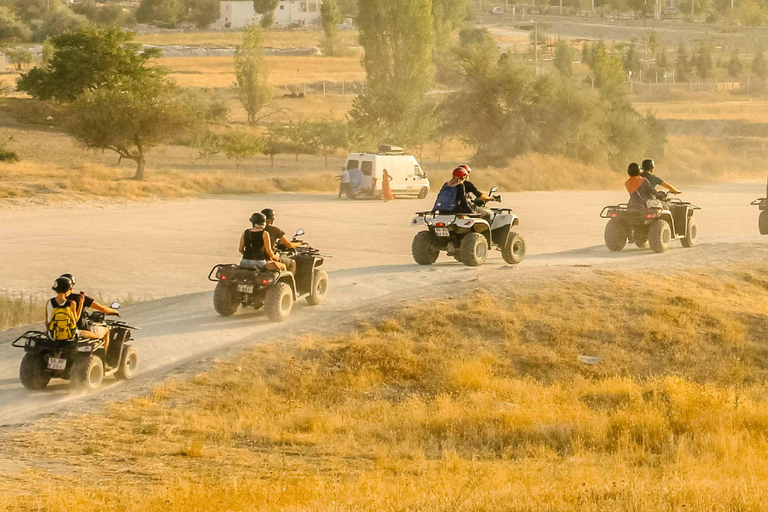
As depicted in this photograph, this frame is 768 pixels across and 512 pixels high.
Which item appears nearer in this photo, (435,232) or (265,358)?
(265,358)

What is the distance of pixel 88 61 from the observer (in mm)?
68812

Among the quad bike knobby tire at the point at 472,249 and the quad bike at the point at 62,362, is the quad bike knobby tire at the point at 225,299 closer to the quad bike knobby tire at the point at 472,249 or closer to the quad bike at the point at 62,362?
the quad bike at the point at 62,362

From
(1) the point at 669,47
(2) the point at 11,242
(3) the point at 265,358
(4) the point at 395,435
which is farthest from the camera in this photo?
(1) the point at 669,47

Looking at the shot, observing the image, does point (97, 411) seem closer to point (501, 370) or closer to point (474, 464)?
point (474, 464)

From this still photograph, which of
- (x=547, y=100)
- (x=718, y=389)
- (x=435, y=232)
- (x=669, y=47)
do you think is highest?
(x=669, y=47)

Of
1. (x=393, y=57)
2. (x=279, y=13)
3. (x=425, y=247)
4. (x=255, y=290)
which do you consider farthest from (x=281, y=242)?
(x=279, y=13)

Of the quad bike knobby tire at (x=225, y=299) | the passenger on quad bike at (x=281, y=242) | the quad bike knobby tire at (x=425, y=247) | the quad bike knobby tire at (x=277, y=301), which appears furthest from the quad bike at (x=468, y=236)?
the quad bike knobby tire at (x=225, y=299)

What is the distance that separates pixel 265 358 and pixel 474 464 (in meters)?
4.70

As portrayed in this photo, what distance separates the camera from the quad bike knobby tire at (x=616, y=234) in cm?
2670

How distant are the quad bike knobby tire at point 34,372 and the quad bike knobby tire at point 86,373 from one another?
0.34 meters

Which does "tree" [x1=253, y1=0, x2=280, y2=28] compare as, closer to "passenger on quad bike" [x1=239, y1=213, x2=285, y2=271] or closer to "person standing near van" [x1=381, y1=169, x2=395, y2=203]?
"person standing near van" [x1=381, y1=169, x2=395, y2=203]

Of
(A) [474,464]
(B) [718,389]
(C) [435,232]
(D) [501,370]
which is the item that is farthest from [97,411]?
(C) [435,232]

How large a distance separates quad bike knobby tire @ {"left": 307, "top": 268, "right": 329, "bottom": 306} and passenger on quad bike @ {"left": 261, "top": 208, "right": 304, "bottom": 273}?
64 centimetres

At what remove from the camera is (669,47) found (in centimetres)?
15812
